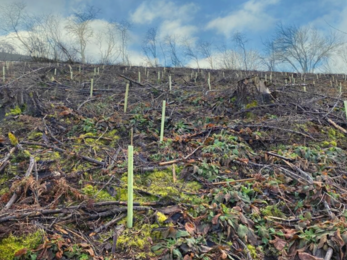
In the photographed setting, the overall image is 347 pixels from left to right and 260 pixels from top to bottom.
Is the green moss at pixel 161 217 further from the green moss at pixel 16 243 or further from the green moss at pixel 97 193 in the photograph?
the green moss at pixel 16 243

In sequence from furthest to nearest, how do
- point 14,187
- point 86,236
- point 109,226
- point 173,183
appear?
1. point 173,183
2. point 14,187
3. point 109,226
4. point 86,236

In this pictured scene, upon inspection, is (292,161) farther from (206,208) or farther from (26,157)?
(26,157)

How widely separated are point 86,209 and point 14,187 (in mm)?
780

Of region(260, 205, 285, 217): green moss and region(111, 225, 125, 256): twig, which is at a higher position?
region(260, 205, 285, 217): green moss

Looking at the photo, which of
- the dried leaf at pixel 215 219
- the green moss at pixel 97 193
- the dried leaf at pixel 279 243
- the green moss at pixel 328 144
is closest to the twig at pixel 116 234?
the green moss at pixel 97 193

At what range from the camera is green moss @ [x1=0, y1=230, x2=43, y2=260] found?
1.95 m

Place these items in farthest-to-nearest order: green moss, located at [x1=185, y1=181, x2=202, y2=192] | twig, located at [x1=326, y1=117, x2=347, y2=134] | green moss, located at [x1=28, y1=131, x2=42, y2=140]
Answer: twig, located at [x1=326, y1=117, x2=347, y2=134]
green moss, located at [x1=28, y1=131, x2=42, y2=140]
green moss, located at [x1=185, y1=181, x2=202, y2=192]

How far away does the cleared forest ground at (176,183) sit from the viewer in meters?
2.10

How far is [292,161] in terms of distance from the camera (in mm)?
3621

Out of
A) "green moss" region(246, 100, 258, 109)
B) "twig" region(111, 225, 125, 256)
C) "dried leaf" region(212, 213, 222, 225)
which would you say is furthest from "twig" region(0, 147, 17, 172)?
"green moss" region(246, 100, 258, 109)

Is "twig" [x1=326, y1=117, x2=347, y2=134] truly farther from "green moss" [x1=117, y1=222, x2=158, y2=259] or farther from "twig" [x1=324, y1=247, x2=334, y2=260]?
"green moss" [x1=117, y1=222, x2=158, y2=259]

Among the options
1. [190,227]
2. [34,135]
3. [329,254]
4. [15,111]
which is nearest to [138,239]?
[190,227]

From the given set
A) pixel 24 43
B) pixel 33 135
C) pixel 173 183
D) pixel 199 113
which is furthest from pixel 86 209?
pixel 24 43

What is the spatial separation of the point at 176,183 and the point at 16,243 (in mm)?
1700
